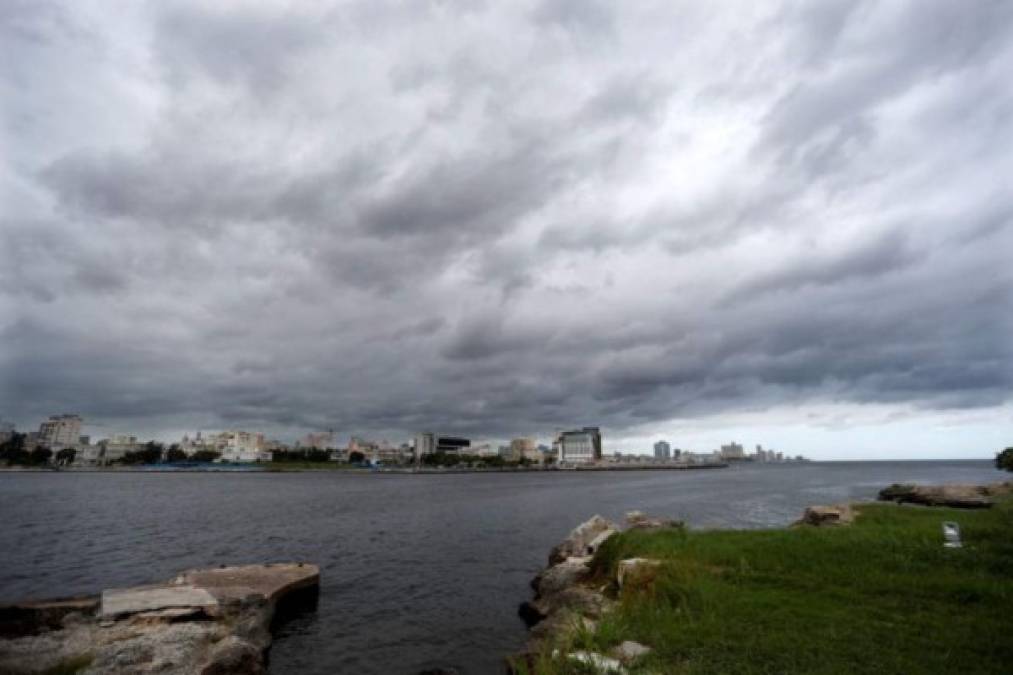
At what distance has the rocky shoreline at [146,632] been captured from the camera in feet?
51.6

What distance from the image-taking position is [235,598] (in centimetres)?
2173

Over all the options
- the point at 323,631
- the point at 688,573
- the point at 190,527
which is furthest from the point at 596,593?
the point at 190,527

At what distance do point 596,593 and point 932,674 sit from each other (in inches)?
488

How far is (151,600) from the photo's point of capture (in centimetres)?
2016

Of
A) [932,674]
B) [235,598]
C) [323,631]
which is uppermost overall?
[932,674]

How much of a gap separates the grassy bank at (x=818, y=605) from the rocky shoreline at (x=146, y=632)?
36.1ft

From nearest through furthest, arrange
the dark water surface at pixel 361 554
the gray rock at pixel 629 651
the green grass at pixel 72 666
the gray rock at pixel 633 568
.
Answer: the gray rock at pixel 629 651 < the green grass at pixel 72 666 < the gray rock at pixel 633 568 < the dark water surface at pixel 361 554

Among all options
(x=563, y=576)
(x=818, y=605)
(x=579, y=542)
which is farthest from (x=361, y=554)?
(x=818, y=605)

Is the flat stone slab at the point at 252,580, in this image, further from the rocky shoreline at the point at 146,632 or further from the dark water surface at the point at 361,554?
the dark water surface at the point at 361,554

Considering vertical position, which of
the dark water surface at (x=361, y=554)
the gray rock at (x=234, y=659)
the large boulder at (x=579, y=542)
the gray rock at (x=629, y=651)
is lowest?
the dark water surface at (x=361, y=554)

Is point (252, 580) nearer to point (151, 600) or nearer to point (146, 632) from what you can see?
point (151, 600)

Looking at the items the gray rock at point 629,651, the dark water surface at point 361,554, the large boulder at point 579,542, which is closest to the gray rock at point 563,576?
the dark water surface at point 361,554

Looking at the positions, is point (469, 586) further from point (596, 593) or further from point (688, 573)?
point (688, 573)

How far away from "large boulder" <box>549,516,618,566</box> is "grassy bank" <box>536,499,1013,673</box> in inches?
340
